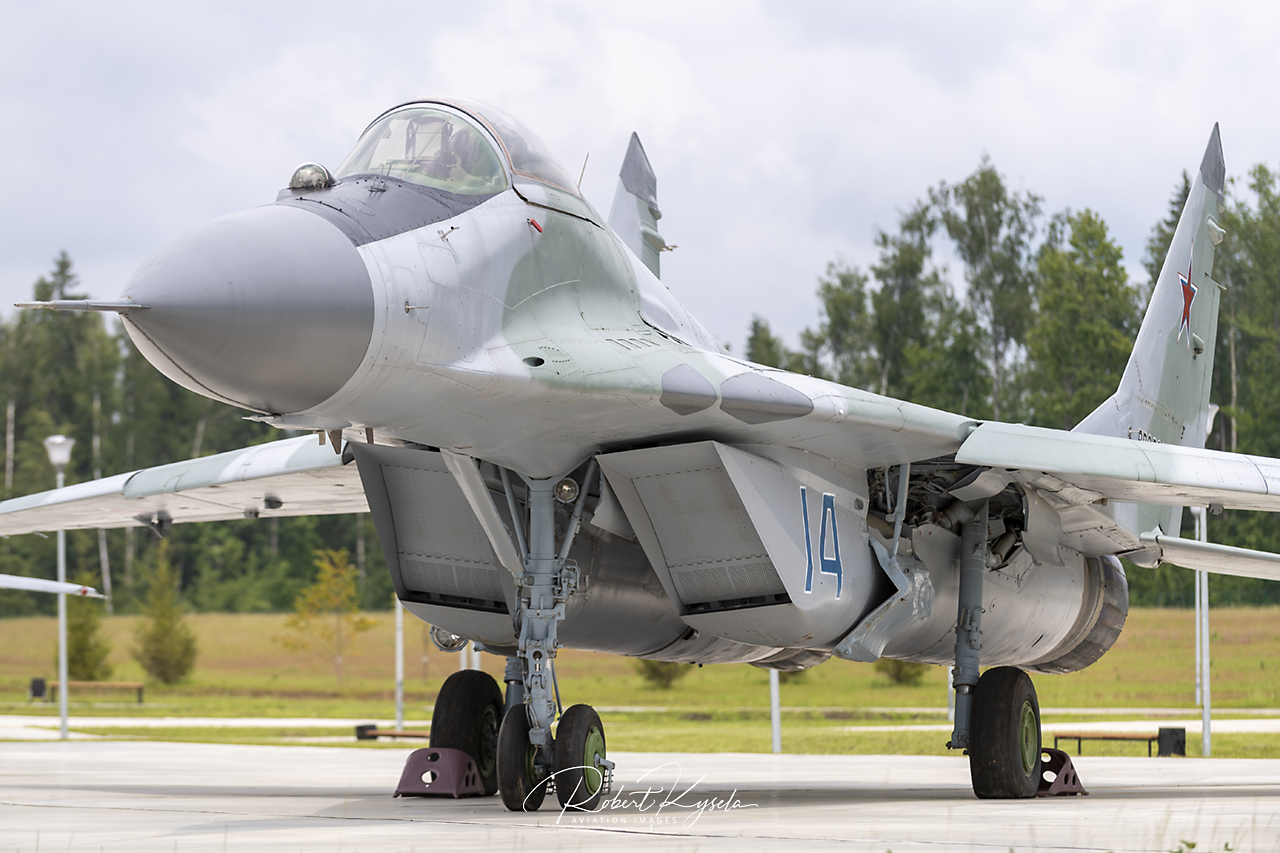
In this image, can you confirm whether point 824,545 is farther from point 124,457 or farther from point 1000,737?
point 124,457

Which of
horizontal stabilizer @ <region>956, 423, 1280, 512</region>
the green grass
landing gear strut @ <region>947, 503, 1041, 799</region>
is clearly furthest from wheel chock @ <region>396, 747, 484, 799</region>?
the green grass

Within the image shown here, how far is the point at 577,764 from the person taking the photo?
24.2 ft

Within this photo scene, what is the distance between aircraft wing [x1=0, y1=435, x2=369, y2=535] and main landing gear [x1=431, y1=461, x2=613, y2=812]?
192 cm

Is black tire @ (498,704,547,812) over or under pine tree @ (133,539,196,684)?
over

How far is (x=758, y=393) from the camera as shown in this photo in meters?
7.62

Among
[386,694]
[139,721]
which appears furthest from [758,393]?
[386,694]

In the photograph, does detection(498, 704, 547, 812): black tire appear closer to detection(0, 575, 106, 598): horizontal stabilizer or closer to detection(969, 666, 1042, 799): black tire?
detection(969, 666, 1042, 799): black tire

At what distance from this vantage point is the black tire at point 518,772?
748 centimetres

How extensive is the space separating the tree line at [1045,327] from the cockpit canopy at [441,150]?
3644cm

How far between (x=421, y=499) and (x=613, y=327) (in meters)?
1.95

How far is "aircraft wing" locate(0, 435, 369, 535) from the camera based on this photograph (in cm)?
994

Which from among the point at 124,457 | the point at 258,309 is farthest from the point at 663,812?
the point at 124,457

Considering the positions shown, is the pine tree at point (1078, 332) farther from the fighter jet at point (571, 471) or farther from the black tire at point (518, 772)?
the black tire at point (518, 772)

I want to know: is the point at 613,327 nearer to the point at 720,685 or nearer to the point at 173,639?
the point at 720,685
